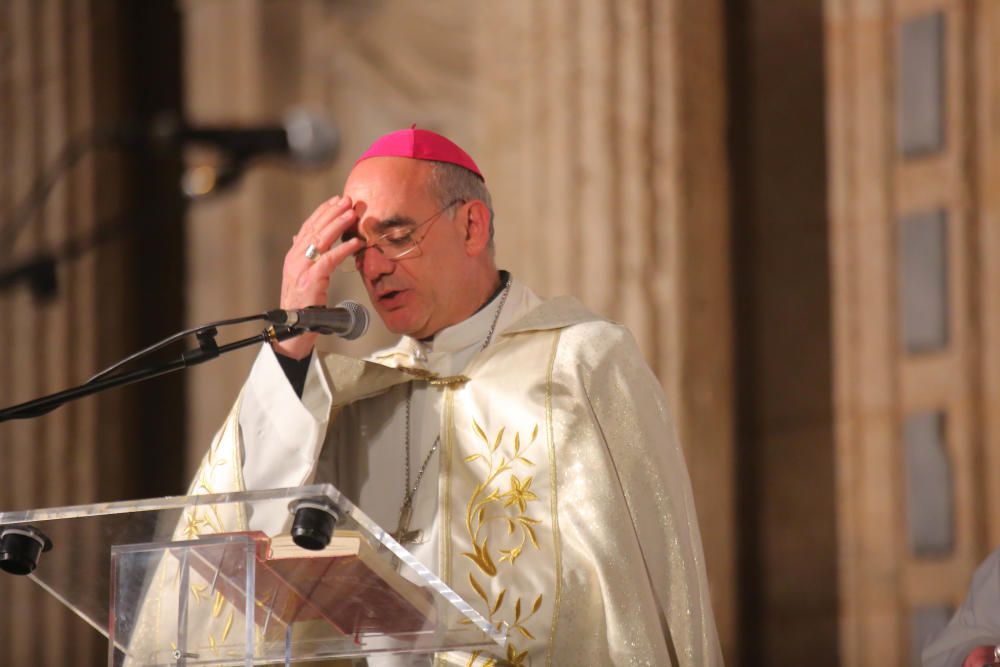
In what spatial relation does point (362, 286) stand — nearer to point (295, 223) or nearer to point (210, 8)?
point (295, 223)

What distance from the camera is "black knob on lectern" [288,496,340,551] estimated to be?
8.61 ft

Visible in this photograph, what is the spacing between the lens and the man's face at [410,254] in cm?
365

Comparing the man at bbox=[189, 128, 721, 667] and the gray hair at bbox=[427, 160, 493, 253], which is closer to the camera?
the man at bbox=[189, 128, 721, 667]

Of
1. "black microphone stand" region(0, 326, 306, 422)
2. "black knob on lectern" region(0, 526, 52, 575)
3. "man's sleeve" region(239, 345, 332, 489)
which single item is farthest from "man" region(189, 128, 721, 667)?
"black knob on lectern" region(0, 526, 52, 575)

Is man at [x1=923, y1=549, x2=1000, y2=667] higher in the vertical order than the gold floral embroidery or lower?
lower

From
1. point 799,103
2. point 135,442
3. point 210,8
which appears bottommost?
point 135,442

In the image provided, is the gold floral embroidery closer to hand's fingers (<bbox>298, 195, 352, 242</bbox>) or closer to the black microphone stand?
hand's fingers (<bbox>298, 195, 352, 242</bbox>)

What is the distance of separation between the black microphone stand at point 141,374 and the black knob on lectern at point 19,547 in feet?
0.67

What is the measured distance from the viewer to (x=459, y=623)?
9.34ft

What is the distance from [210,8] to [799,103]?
2.82 m

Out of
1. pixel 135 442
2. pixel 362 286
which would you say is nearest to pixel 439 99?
pixel 135 442

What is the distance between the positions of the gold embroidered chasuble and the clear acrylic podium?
0.52 m

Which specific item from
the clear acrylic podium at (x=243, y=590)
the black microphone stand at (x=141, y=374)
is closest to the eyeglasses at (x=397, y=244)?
the black microphone stand at (x=141, y=374)

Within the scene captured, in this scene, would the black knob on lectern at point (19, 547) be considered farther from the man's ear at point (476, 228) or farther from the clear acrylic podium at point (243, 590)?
the man's ear at point (476, 228)
